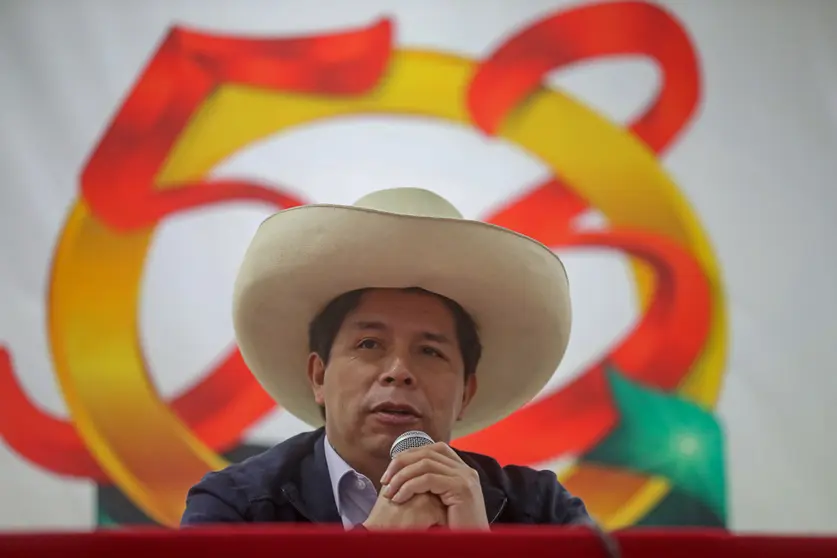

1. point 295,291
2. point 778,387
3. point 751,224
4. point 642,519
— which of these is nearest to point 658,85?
point 751,224

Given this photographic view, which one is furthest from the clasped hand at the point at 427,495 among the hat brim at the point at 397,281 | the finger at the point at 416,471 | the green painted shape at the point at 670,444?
the green painted shape at the point at 670,444

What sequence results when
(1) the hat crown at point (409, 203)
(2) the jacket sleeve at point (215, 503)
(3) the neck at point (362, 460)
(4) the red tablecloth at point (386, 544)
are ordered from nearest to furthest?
(4) the red tablecloth at point (386, 544) < (2) the jacket sleeve at point (215, 503) < (3) the neck at point (362, 460) < (1) the hat crown at point (409, 203)

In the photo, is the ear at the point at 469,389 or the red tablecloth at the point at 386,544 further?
the ear at the point at 469,389

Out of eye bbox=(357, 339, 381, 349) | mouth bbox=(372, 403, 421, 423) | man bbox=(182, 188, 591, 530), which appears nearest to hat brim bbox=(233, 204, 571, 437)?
man bbox=(182, 188, 591, 530)

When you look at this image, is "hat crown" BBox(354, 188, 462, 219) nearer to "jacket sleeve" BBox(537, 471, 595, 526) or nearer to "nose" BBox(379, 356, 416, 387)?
"nose" BBox(379, 356, 416, 387)

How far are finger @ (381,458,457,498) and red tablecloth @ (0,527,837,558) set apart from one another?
1.53 ft

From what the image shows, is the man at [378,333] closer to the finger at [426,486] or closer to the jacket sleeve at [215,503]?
the jacket sleeve at [215,503]

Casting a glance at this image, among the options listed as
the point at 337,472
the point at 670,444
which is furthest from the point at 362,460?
the point at 670,444

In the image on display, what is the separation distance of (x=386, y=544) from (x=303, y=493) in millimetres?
760

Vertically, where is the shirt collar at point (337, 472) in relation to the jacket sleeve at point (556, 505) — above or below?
above

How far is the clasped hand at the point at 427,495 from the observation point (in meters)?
1.20

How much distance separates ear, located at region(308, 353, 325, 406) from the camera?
62.1 inches

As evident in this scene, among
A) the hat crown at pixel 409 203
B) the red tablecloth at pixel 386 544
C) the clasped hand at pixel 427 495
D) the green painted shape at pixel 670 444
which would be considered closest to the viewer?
the red tablecloth at pixel 386 544

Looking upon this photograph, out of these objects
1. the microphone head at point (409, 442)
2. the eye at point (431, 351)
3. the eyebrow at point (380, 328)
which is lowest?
the microphone head at point (409, 442)
